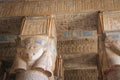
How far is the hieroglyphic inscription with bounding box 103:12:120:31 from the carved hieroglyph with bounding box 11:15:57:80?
3.24 ft

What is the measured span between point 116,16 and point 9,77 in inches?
90.2

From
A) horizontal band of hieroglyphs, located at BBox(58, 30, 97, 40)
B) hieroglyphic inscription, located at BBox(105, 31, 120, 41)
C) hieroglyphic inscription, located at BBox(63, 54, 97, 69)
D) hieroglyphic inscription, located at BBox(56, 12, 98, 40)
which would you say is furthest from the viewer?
hieroglyphic inscription, located at BBox(63, 54, 97, 69)

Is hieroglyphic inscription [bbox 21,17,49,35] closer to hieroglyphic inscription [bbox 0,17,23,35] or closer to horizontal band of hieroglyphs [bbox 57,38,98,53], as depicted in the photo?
hieroglyphic inscription [bbox 0,17,23,35]

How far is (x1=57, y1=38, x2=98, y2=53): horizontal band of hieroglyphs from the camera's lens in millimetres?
5930

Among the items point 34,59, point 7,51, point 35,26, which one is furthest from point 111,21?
point 7,51

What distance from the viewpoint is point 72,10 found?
208 inches

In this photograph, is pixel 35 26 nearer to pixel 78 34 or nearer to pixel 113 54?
pixel 78 34

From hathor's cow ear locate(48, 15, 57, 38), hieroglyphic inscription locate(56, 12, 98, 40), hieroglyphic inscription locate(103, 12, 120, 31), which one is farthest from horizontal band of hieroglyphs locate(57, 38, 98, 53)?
hieroglyphic inscription locate(103, 12, 120, 31)

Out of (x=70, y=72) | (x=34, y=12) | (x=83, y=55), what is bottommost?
(x=70, y=72)

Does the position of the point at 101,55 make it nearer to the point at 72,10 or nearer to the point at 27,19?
the point at 72,10

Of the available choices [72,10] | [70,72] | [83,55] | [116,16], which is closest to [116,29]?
[116,16]

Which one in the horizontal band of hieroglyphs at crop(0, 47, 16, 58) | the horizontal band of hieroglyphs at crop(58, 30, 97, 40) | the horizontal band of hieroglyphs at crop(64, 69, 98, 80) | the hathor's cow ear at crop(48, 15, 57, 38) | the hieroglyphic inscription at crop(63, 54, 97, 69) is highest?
the hathor's cow ear at crop(48, 15, 57, 38)

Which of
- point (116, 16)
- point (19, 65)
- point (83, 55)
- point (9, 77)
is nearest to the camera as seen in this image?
point (19, 65)

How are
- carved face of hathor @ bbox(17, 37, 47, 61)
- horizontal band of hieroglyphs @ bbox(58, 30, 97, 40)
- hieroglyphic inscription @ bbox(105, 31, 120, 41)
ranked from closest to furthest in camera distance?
carved face of hathor @ bbox(17, 37, 47, 61)
hieroglyphic inscription @ bbox(105, 31, 120, 41)
horizontal band of hieroglyphs @ bbox(58, 30, 97, 40)
